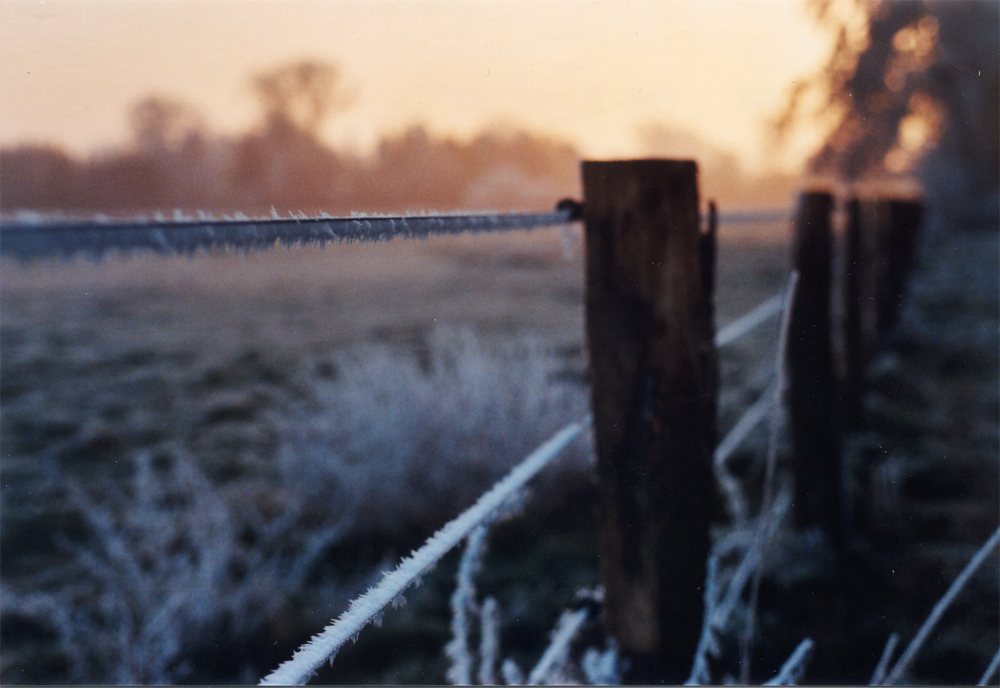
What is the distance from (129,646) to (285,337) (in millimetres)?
4467

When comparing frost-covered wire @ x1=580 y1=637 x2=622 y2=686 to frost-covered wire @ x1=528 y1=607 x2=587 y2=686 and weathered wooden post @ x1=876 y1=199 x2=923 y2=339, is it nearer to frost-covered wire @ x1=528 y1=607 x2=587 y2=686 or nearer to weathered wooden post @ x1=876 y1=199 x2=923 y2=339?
frost-covered wire @ x1=528 y1=607 x2=587 y2=686

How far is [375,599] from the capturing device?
66 centimetres

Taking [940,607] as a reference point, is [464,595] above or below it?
above

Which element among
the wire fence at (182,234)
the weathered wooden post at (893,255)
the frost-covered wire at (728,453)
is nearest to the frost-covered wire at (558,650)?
the frost-covered wire at (728,453)

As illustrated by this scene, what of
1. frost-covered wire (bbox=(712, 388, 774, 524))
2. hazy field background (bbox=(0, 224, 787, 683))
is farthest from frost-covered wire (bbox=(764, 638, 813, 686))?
hazy field background (bbox=(0, 224, 787, 683))

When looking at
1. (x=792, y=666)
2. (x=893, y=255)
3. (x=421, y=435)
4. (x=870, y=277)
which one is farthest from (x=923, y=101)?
(x=792, y=666)

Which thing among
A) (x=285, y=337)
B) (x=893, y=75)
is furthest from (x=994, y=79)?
(x=285, y=337)

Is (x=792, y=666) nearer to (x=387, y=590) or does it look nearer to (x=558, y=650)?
(x=558, y=650)

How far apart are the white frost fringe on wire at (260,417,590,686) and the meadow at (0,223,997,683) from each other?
392 mm

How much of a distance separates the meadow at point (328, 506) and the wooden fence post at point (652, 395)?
18 cm

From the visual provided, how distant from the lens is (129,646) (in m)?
1.64

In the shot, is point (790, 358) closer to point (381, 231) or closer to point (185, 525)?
point (381, 231)

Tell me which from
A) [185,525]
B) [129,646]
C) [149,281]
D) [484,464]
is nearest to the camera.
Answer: [129,646]

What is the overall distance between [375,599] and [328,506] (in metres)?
2.10
